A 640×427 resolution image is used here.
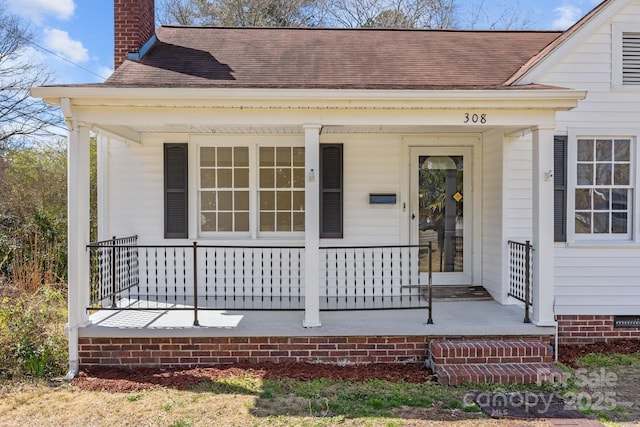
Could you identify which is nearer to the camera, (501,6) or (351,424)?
(351,424)

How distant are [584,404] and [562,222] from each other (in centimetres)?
258

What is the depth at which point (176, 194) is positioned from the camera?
286 inches

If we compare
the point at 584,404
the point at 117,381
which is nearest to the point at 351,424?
the point at 584,404

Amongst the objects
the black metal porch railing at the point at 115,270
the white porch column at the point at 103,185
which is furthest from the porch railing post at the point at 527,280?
the white porch column at the point at 103,185

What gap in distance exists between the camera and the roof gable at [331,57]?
6543 mm

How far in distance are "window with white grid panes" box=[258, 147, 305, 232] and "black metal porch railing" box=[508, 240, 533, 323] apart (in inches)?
120

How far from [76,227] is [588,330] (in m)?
6.48

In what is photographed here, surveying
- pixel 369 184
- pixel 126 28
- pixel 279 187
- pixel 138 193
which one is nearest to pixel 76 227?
pixel 138 193

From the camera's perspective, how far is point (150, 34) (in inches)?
316

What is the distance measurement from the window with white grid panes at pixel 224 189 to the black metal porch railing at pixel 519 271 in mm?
3847

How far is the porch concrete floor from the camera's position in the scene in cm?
547

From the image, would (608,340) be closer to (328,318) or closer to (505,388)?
(505,388)

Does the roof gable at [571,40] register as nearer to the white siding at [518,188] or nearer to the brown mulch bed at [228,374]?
the white siding at [518,188]

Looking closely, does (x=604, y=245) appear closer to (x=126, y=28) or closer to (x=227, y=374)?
(x=227, y=374)
